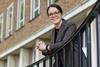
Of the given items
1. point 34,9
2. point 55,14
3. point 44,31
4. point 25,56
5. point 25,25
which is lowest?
point 55,14

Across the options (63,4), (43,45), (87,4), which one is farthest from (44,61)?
(63,4)

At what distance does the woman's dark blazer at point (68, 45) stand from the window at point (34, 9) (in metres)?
18.2

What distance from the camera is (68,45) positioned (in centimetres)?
478

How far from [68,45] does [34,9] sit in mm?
19599

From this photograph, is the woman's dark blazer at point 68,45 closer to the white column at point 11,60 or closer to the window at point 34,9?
the window at point 34,9

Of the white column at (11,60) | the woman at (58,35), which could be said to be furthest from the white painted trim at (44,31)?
the woman at (58,35)

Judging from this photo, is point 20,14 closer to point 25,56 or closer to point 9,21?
point 25,56

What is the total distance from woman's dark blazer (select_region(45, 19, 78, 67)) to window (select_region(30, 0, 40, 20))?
59.6 feet

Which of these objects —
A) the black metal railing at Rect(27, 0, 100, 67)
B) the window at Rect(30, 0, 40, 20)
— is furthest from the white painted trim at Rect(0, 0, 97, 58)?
the black metal railing at Rect(27, 0, 100, 67)

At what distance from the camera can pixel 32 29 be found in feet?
78.8

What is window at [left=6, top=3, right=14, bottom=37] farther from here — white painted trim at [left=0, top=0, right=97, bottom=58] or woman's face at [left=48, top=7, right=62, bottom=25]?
woman's face at [left=48, top=7, right=62, bottom=25]

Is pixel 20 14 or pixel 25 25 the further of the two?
pixel 20 14

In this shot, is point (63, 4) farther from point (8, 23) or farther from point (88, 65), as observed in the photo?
point (88, 65)

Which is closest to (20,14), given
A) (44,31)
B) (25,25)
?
(25,25)
